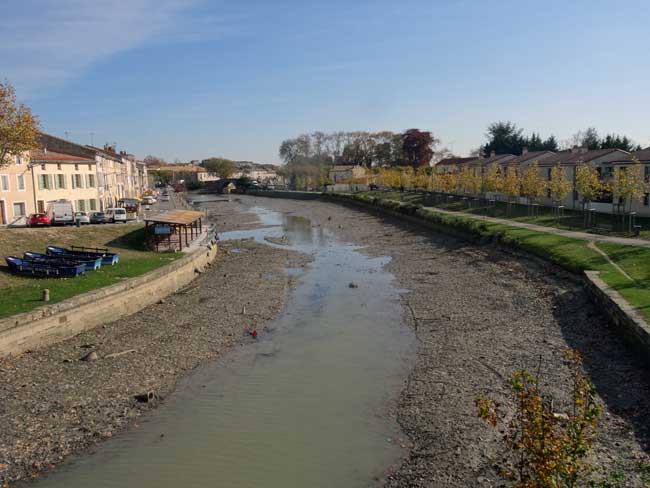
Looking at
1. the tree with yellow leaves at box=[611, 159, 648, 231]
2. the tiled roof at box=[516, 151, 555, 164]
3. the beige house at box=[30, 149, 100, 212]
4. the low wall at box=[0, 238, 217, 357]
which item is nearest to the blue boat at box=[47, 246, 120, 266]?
the low wall at box=[0, 238, 217, 357]

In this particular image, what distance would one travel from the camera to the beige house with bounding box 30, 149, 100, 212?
48.6 metres

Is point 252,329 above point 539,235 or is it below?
below

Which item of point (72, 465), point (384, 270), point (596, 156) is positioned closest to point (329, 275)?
point (384, 270)

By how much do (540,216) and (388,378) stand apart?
36.1 metres

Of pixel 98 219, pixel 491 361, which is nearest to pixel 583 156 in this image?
pixel 491 361

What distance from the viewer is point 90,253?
31.0 metres

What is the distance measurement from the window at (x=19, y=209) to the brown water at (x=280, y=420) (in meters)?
33.5

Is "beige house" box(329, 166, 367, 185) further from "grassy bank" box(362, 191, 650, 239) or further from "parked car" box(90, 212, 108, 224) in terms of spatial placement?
"parked car" box(90, 212, 108, 224)

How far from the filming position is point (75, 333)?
20.9 meters

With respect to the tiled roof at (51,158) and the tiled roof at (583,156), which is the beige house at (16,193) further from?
the tiled roof at (583,156)

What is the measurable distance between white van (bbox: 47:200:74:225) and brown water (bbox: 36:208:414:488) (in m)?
28.7

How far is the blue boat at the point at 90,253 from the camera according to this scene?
1178 inches

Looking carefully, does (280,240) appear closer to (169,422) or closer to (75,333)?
(75,333)

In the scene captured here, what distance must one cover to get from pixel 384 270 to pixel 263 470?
80.9ft
